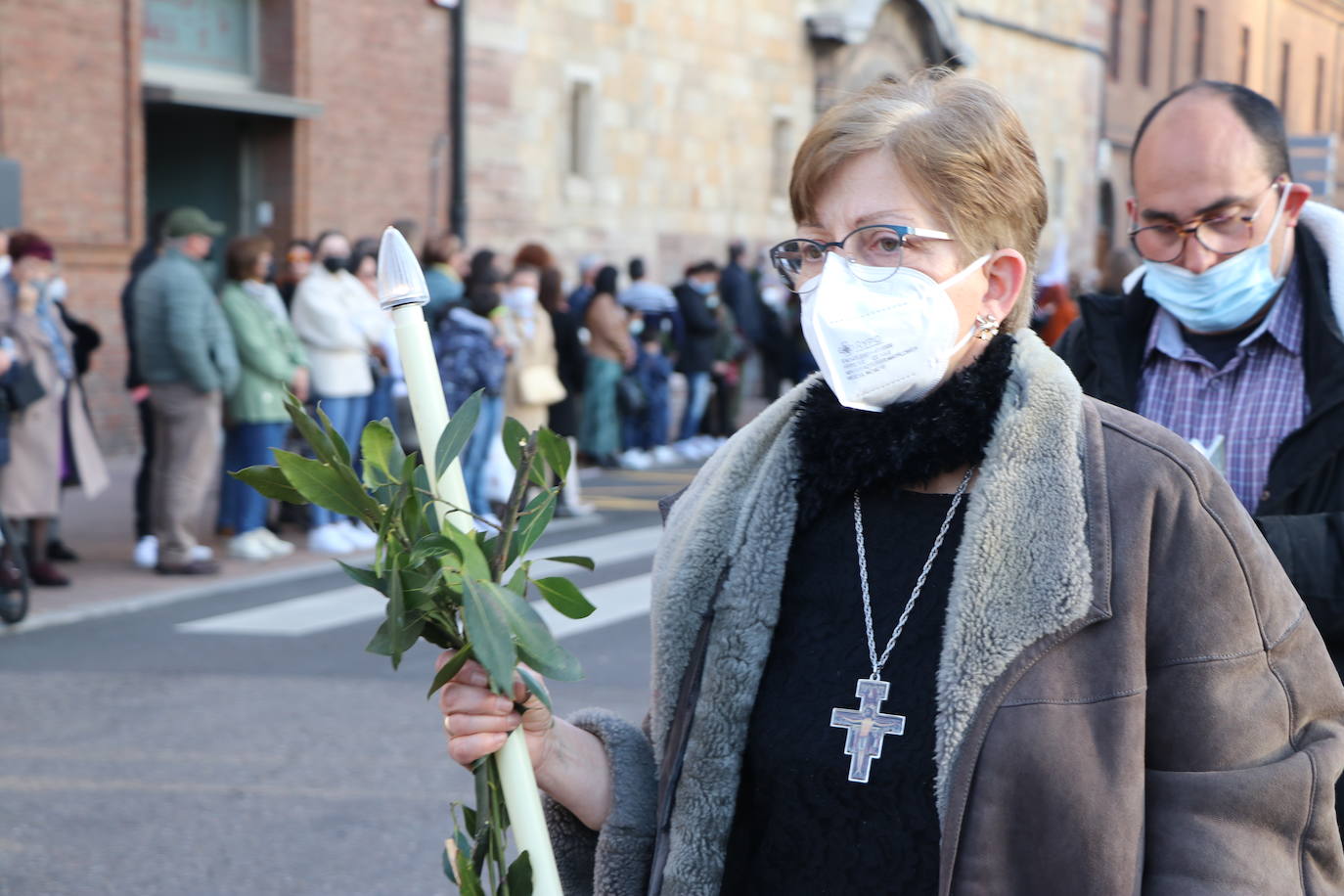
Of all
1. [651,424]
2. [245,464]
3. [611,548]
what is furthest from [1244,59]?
[245,464]

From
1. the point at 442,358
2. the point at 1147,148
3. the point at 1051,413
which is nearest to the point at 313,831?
the point at 1147,148

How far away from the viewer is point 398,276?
1.79 metres

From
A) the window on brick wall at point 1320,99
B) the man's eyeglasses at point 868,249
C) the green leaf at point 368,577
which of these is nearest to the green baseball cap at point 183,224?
the man's eyeglasses at point 868,249

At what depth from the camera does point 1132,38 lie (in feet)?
127

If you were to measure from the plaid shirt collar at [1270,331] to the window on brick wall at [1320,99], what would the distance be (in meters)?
50.6

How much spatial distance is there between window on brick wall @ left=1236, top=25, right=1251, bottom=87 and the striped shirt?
145 ft

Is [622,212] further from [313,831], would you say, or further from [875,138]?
[875,138]

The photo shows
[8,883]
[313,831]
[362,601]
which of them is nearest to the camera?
[8,883]

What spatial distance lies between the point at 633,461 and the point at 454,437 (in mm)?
13570

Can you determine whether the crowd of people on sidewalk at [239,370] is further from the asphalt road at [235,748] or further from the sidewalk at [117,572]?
the asphalt road at [235,748]

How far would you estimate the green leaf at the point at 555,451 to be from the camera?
1849 mm

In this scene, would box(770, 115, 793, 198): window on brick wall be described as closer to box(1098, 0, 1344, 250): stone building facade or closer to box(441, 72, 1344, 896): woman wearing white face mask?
box(1098, 0, 1344, 250): stone building facade

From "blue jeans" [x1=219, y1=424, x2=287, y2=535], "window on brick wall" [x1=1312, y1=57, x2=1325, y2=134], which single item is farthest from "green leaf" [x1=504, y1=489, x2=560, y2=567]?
"window on brick wall" [x1=1312, y1=57, x2=1325, y2=134]

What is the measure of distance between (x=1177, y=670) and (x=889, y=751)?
336 mm
